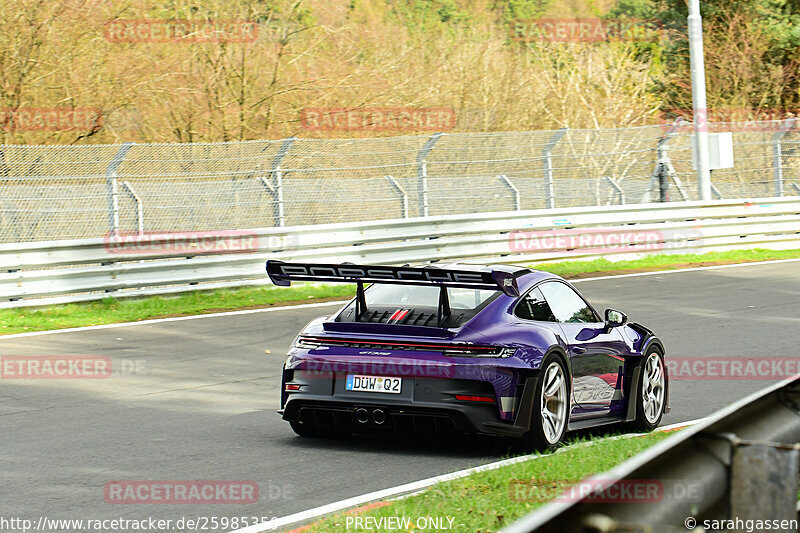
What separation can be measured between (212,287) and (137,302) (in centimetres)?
135

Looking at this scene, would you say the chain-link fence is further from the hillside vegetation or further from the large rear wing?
the large rear wing

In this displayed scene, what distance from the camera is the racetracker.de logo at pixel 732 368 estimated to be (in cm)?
1083

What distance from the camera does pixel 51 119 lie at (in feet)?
74.9

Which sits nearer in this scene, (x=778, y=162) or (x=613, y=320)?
(x=613, y=320)

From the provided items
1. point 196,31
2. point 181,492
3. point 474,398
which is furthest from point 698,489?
point 196,31

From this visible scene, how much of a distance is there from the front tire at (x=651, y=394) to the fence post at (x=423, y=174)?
11348 mm

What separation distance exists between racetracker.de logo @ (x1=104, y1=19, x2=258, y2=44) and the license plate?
2013 cm

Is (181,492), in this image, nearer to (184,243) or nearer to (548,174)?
(184,243)

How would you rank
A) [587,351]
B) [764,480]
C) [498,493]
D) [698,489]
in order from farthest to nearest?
[587,351], [498,493], [698,489], [764,480]

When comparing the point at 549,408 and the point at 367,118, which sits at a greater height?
the point at 367,118

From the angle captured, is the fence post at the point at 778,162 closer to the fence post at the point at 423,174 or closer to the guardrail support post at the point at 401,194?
the fence post at the point at 423,174

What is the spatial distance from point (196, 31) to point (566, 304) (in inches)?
798

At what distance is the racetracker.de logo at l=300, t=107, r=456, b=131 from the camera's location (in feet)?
91.8

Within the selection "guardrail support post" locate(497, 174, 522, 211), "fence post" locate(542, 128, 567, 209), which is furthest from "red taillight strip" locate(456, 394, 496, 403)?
"fence post" locate(542, 128, 567, 209)
